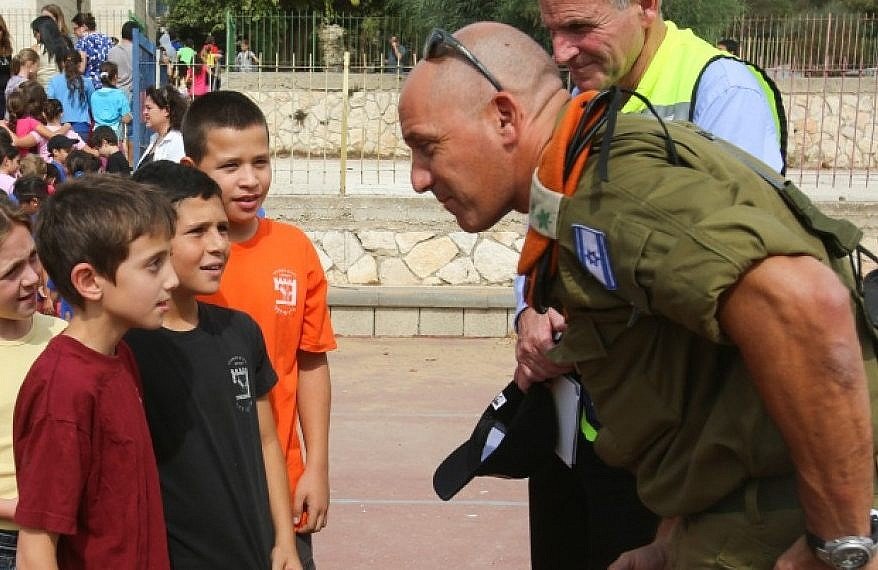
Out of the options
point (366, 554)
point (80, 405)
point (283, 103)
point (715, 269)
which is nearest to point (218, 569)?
point (80, 405)

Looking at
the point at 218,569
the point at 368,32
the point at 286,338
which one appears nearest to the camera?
the point at 218,569

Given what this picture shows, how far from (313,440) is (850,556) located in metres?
1.92

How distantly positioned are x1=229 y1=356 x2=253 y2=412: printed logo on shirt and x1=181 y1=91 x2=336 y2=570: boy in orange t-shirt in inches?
12.4

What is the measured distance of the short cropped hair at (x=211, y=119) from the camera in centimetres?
349

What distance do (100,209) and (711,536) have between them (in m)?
1.55

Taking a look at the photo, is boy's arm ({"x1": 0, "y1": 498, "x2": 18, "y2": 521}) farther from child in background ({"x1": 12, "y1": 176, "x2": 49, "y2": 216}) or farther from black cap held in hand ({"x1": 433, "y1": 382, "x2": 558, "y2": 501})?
child in background ({"x1": 12, "y1": 176, "x2": 49, "y2": 216})

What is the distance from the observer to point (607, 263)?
6.05 ft

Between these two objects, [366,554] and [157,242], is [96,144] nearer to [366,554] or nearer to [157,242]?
[366,554]

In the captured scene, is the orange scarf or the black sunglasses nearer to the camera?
the orange scarf

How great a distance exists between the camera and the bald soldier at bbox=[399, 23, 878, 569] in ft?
5.72

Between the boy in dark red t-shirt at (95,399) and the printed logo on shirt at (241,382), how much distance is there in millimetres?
273

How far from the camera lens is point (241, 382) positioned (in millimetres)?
3002

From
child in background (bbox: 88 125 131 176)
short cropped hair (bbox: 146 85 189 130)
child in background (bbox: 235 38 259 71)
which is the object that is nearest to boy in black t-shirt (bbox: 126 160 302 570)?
short cropped hair (bbox: 146 85 189 130)

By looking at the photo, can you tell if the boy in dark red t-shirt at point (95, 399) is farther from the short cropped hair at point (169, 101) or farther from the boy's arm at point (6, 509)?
the short cropped hair at point (169, 101)
